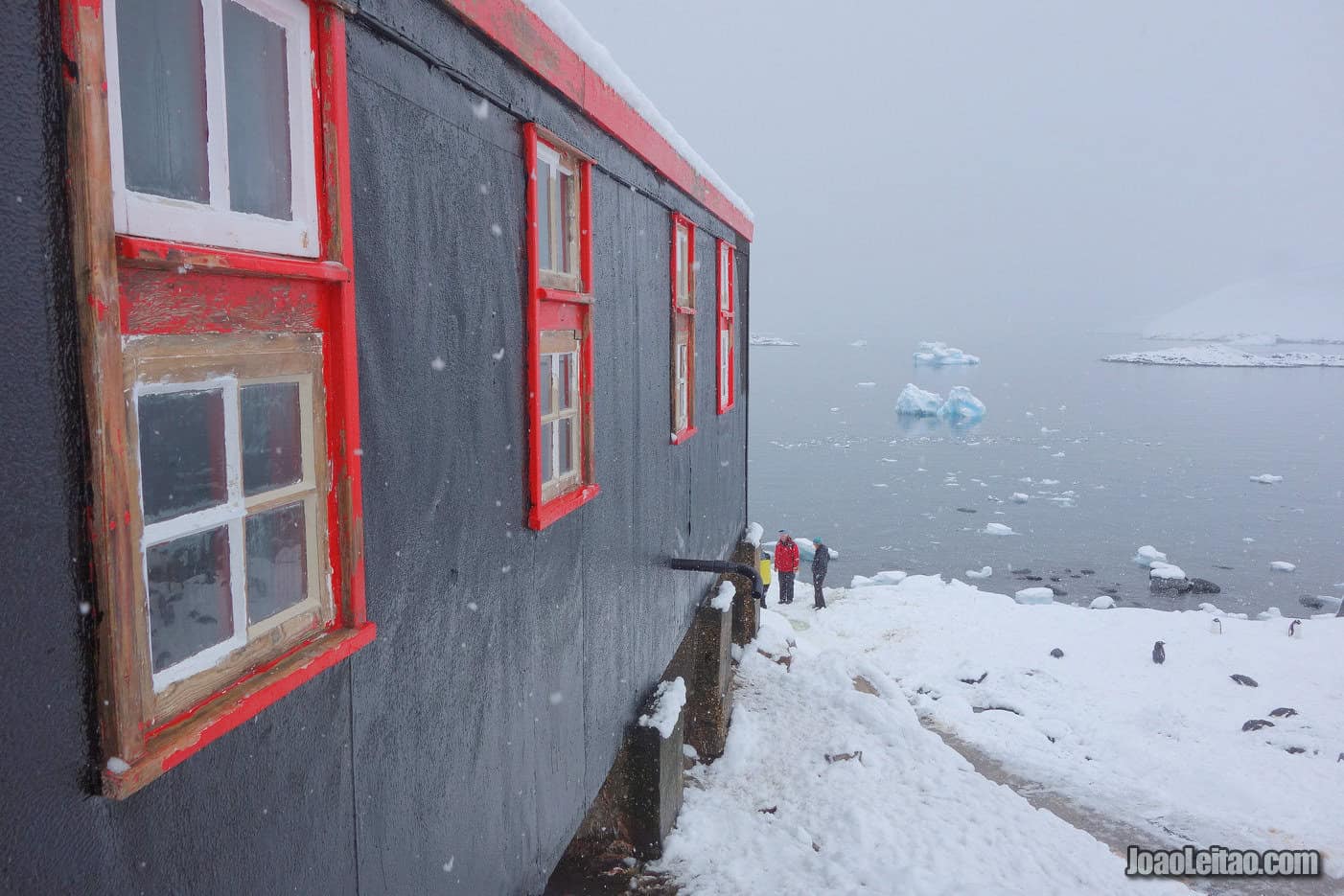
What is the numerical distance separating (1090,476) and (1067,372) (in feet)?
329

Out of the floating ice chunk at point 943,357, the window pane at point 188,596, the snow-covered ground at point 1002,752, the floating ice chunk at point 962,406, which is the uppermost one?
the floating ice chunk at point 943,357

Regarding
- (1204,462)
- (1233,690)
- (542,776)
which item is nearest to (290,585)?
(542,776)

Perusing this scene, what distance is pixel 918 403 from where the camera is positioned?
72750 millimetres

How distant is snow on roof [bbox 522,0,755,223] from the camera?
15.4ft

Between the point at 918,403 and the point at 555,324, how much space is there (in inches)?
2804

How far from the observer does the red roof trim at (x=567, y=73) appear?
3963 millimetres

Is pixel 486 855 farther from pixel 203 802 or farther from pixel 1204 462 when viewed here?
pixel 1204 462

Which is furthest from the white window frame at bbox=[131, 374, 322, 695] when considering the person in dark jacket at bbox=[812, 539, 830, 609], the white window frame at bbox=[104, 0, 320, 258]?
the person in dark jacket at bbox=[812, 539, 830, 609]

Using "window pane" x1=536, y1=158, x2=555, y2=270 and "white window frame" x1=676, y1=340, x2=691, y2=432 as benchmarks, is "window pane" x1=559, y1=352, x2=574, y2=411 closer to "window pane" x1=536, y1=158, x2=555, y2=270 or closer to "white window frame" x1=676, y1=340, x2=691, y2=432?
"window pane" x1=536, y1=158, x2=555, y2=270

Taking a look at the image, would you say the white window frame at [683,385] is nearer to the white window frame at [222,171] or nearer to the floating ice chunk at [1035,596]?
the white window frame at [222,171]

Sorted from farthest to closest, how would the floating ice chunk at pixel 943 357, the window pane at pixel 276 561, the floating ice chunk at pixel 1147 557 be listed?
1. the floating ice chunk at pixel 943 357
2. the floating ice chunk at pixel 1147 557
3. the window pane at pixel 276 561

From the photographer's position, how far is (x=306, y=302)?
263 cm

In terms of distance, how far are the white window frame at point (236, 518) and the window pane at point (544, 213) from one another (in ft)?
8.37

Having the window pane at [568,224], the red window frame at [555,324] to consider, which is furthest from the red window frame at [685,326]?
the window pane at [568,224]
